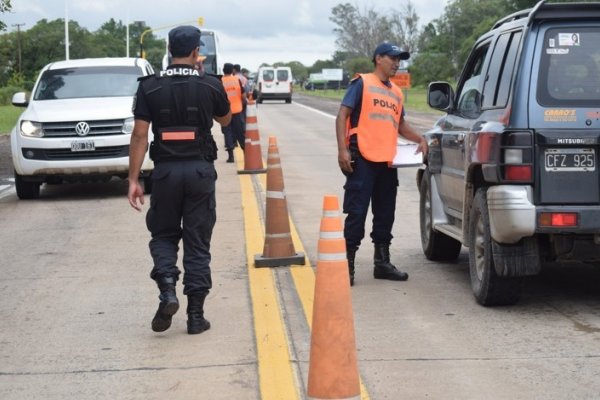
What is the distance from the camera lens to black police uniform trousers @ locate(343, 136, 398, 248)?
8648mm

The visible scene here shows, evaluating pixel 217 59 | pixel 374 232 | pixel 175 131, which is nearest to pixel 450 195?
pixel 374 232

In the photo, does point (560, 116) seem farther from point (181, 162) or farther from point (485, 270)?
point (181, 162)

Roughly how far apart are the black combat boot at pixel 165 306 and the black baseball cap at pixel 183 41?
1397 mm

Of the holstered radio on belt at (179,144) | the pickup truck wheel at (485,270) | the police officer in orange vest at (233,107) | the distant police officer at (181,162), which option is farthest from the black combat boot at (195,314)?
the police officer in orange vest at (233,107)

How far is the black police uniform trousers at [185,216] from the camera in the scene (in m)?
7.11

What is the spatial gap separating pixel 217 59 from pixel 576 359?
53081 mm

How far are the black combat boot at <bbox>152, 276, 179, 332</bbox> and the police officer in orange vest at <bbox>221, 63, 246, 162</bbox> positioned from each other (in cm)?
1396

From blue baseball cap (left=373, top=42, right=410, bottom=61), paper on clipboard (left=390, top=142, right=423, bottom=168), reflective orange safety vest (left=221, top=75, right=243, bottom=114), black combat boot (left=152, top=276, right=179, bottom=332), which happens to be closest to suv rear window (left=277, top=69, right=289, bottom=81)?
reflective orange safety vest (left=221, top=75, right=243, bottom=114)

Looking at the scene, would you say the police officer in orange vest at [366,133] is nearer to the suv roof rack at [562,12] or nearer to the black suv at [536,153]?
the black suv at [536,153]

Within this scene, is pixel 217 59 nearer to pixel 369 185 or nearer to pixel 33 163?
pixel 33 163

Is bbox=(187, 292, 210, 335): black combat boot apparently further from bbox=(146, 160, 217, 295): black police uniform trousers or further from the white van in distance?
the white van in distance

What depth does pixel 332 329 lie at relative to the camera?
16.9 feet

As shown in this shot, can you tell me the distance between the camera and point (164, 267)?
23.4 feet

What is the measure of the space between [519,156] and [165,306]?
7.82 feet
